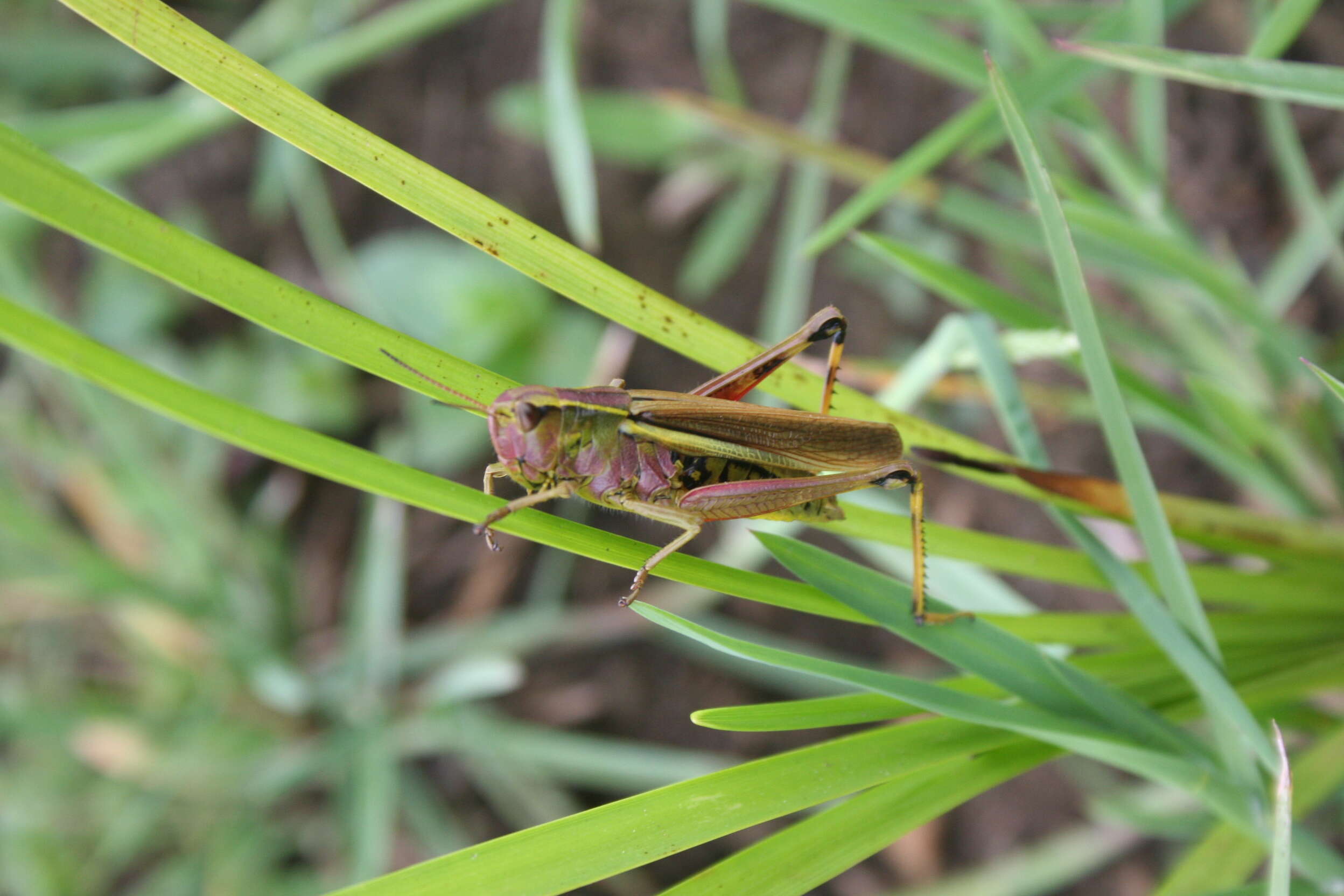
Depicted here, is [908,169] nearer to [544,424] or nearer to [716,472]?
[716,472]

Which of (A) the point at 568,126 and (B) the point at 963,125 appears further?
(A) the point at 568,126

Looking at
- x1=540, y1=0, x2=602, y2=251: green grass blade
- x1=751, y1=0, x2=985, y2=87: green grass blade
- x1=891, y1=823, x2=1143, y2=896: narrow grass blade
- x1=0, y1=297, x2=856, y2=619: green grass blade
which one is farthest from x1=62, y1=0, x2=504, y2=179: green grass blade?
x1=891, y1=823, x2=1143, y2=896: narrow grass blade

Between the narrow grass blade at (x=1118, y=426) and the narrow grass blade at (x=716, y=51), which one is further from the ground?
the narrow grass blade at (x=716, y=51)

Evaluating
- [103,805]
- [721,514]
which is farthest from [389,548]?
[721,514]

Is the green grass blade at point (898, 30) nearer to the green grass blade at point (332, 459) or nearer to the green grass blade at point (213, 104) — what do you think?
the green grass blade at point (213, 104)

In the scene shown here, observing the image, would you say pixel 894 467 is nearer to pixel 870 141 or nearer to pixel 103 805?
pixel 870 141

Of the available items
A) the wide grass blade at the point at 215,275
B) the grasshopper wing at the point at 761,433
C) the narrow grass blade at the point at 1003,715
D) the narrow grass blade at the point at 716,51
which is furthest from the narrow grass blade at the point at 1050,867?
the narrow grass blade at the point at 716,51

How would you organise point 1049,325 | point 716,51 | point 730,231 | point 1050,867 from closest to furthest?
point 1049,325 → point 1050,867 → point 716,51 → point 730,231

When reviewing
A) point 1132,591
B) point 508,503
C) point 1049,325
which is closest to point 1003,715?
point 1132,591

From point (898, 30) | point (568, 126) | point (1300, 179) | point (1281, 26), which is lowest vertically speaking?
point (1281, 26)
